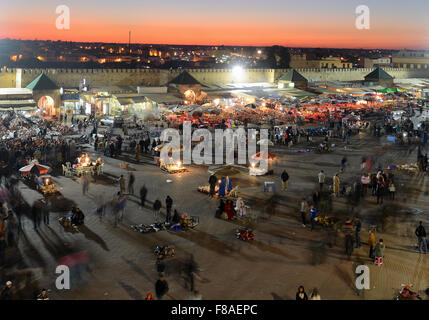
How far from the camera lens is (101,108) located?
26.5 m

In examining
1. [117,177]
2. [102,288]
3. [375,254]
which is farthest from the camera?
[117,177]

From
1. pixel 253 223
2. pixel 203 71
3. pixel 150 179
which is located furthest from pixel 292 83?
pixel 253 223

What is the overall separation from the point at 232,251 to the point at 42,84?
21.6 metres

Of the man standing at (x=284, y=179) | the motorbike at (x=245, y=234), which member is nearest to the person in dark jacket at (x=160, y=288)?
the motorbike at (x=245, y=234)

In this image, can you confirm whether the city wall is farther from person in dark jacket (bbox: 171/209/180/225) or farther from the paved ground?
person in dark jacket (bbox: 171/209/180/225)

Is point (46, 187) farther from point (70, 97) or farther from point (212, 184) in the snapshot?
point (70, 97)

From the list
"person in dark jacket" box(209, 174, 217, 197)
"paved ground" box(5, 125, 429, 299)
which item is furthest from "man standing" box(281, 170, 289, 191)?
"person in dark jacket" box(209, 174, 217, 197)

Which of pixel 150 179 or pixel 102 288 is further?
pixel 150 179

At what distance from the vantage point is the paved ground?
6.71 meters

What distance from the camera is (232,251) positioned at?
805 cm

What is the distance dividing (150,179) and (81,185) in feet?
6.36

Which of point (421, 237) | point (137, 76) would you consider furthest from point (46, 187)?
point (137, 76)

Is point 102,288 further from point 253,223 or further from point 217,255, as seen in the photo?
point 253,223

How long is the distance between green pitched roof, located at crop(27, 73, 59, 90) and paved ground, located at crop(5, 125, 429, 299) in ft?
51.0
